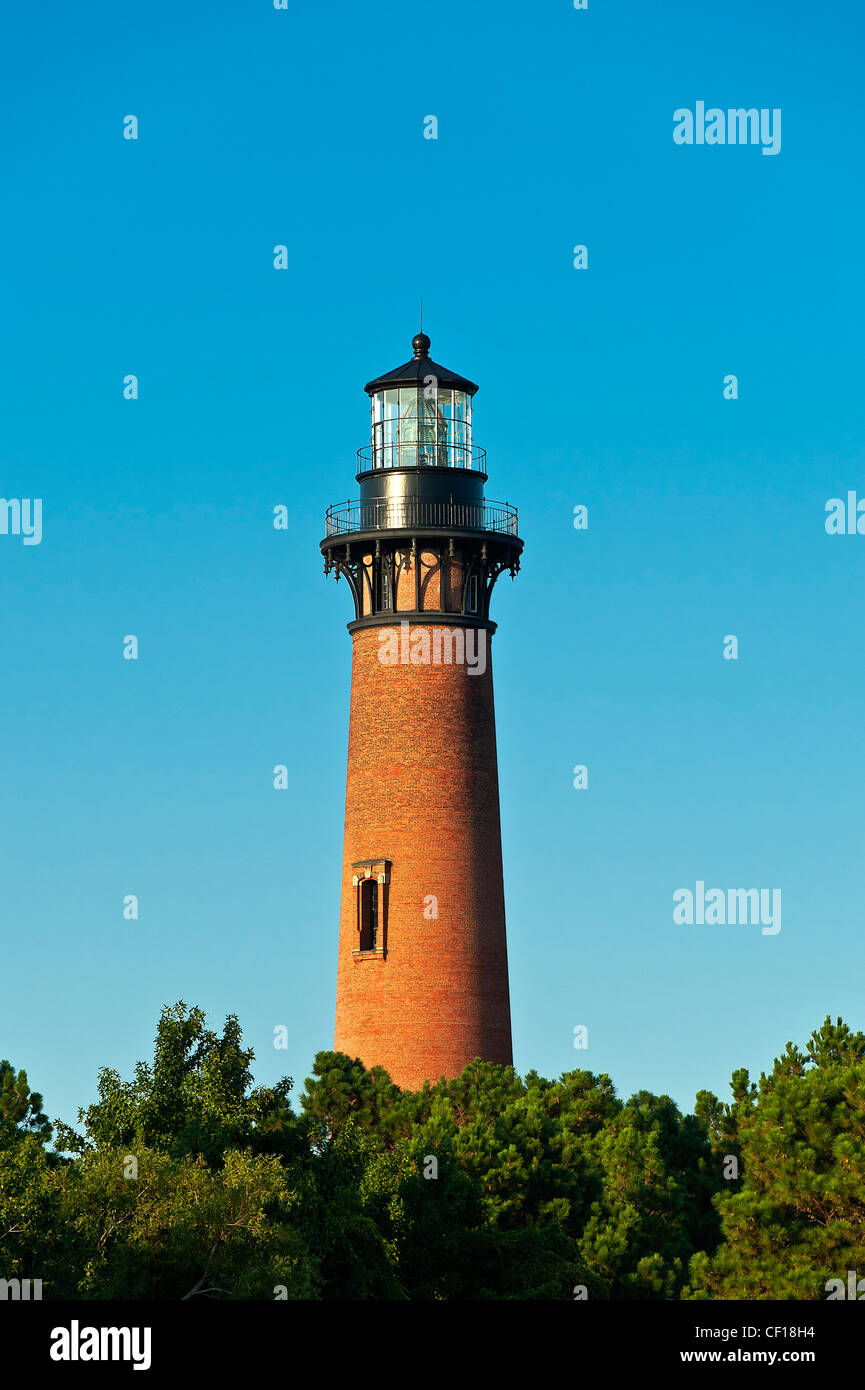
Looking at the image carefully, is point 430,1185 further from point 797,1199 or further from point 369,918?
point 369,918

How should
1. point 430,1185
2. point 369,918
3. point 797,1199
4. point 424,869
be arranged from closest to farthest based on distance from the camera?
point 430,1185
point 797,1199
point 424,869
point 369,918

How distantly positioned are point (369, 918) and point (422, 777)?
456cm

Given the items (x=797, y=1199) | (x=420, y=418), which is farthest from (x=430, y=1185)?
(x=420, y=418)

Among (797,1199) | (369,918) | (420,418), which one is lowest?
(797,1199)

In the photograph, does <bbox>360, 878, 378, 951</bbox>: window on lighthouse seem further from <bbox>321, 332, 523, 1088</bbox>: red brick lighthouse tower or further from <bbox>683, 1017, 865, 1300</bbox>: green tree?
<bbox>683, 1017, 865, 1300</bbox>: green tree

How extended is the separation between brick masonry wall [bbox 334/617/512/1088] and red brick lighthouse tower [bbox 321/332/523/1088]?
0.04 metres

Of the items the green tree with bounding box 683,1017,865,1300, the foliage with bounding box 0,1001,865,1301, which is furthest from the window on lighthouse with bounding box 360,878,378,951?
the green tree with bounding box 683,1017,865,1300

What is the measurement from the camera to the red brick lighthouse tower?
73.6 m

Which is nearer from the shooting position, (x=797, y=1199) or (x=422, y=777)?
(x=797, y=1199)

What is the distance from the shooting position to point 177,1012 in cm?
4881

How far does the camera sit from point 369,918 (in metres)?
74.2

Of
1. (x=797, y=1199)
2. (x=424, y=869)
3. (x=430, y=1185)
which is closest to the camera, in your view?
(x=430, y=1185)
